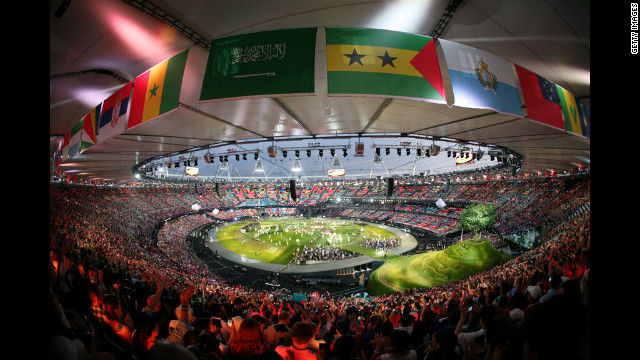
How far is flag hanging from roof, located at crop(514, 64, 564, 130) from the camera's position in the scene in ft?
14.4

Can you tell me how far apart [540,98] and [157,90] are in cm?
771

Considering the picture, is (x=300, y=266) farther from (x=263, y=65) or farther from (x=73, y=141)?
(x=263, y=65)

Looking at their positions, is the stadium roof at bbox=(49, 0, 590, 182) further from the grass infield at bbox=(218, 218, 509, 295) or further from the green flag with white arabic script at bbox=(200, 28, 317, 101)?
the grass infield at bbox=(218, 218, 509, 295)

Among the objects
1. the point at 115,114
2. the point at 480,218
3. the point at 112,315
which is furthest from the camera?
the point at 480,218

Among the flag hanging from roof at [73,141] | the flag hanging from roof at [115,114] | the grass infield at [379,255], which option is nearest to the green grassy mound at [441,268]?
the grass infield at [379,255]

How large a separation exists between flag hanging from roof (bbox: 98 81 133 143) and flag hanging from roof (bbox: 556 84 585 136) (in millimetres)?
9888

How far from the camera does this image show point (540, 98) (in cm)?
460

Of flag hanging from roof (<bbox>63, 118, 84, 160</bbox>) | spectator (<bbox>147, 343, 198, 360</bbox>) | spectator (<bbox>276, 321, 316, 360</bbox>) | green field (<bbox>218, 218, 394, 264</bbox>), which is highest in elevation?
flag hanging from roof (<bbox>63, 118, 84, 160</bbox>)

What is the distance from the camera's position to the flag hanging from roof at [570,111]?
5.12 meters

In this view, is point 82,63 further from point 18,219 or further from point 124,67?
point 18,219

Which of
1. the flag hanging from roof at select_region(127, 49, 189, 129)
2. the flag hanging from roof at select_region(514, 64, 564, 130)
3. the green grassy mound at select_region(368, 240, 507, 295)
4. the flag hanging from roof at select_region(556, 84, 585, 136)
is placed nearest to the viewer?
the flag hanging from roof at select_region(127, 49, 189, 129)

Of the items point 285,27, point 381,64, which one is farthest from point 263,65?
point 381,64

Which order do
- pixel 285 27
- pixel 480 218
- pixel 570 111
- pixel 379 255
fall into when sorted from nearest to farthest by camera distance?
pixel 285 27 < pixel 570 111 < pixel 480 218 < pixel 379 255

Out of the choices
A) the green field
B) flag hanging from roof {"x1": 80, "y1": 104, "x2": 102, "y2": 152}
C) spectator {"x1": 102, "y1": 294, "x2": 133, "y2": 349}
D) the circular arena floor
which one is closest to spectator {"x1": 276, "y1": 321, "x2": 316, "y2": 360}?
spectator {"x1": 102, "y1": 294, "x2": 133, "y2": 349}
